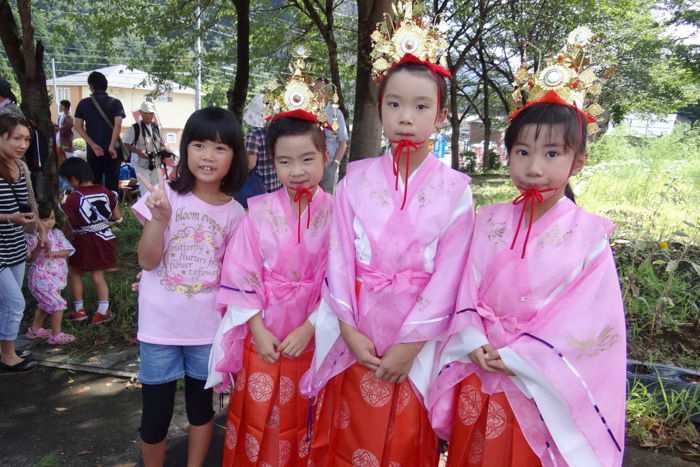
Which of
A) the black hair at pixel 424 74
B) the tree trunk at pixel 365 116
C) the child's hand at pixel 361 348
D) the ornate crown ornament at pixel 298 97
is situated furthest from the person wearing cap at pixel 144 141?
the child's hand at pixel 361 348

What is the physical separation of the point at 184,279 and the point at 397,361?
1.07 metres

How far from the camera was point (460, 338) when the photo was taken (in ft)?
6.45

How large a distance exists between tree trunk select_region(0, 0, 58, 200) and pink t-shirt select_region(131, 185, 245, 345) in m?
2.96

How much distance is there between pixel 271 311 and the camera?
7.47 feet

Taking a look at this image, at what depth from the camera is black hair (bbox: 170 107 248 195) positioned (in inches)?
91.7

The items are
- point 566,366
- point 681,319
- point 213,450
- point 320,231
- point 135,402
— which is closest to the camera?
point 566,366

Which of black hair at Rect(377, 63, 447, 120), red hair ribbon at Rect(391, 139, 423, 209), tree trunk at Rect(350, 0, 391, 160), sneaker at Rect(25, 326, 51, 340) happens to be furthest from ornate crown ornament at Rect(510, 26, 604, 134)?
tree trunk at Rect(350, 0, 391, 160)

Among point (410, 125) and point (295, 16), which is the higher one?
point (295, 16)

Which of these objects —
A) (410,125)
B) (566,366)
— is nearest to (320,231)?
(410,125)

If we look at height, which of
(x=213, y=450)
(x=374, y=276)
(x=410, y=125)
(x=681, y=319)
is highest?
(x=410, y=125)

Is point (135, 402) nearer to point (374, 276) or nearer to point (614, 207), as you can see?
point (374, 276)

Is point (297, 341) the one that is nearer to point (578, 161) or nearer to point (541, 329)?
point (541, 329)

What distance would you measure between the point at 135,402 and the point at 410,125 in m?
2.63

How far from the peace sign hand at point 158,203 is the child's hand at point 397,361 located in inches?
44.4
